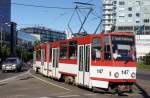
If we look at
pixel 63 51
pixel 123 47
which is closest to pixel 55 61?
pixel 63 51

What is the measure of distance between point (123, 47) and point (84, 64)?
3168mm

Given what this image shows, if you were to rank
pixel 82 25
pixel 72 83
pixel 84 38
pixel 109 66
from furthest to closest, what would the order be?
pixel 82 25
pixel 72 83
pixel 84 38
pixel 109 66

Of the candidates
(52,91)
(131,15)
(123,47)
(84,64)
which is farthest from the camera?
(131,15)

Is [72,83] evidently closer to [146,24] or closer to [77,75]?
[77,75]

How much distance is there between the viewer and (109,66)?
22188 mm

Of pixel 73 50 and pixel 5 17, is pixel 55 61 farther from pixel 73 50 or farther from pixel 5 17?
Answer: pixel 5 17

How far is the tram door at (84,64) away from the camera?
24.1 meters

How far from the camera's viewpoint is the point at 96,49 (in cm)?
2317

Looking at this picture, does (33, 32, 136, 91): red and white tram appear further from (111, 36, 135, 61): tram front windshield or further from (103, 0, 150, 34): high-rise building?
(103, 0, 150, 34): high-rise building

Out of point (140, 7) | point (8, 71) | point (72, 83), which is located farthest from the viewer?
point (140, 7)

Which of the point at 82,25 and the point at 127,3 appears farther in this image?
the point at 127,3

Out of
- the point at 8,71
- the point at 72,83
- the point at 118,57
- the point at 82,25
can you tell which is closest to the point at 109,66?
the point at 118,57

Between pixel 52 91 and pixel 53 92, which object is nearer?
pixel 53 92

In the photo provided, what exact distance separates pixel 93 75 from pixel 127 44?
242cm
